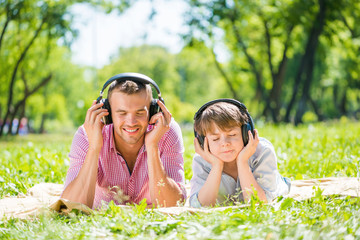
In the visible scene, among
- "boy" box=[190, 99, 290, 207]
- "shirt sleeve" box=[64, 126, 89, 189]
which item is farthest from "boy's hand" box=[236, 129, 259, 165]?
"shirt sleeve" box=[64, 126, 89, 189]

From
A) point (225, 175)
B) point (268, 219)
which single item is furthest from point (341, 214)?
point (225, 175)

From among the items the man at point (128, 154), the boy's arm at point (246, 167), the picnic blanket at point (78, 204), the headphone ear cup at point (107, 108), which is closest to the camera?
the picnic blanket at point (78, 204)

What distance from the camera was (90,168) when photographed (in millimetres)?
3572

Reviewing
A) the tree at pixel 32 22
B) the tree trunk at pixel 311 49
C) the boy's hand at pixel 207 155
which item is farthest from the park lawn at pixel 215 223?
the tree at pixel 32 22

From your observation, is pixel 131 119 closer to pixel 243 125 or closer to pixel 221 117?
pixel 221 117

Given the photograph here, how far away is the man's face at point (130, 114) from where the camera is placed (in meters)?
3.59

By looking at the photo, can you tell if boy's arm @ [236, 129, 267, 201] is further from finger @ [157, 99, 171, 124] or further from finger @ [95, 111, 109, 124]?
finger @ [95, 111, 109, 124]

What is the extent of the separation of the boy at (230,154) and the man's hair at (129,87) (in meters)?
0.55

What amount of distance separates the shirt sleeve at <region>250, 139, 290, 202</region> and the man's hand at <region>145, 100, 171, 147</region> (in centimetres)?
88

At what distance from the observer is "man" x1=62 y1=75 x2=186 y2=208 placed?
3.58 meters

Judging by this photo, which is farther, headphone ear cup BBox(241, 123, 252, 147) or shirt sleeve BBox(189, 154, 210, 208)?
shirt sleeve BBox(189, 154, 210, 208)

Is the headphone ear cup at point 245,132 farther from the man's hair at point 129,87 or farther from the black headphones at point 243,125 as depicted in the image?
the man's hair at point 129,87

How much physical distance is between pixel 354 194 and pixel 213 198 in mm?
1180

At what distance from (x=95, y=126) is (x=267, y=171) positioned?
1.58 meters
